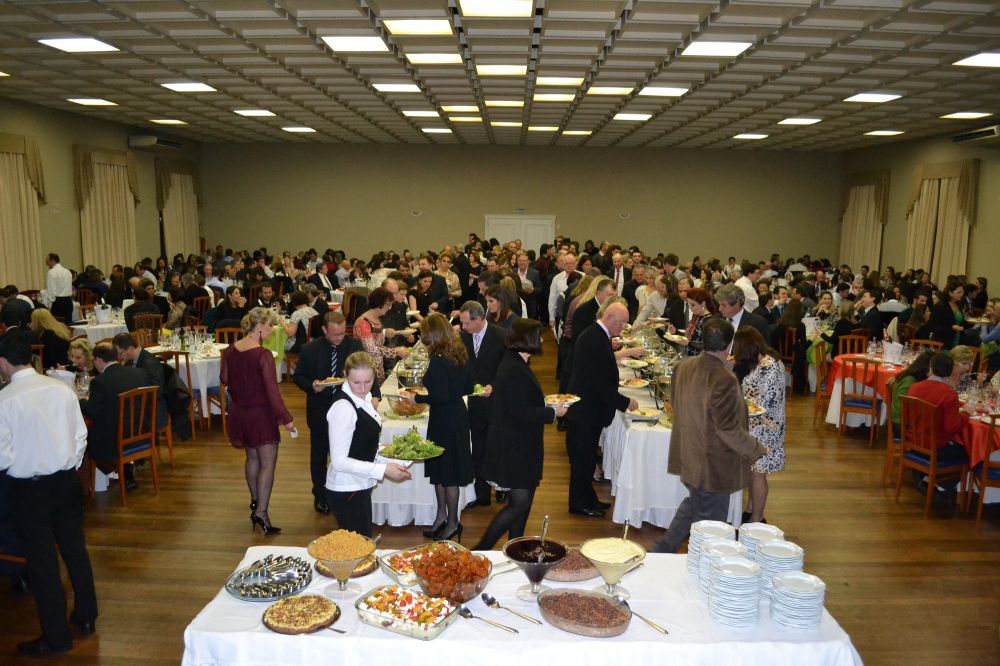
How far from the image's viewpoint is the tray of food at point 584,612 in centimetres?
262

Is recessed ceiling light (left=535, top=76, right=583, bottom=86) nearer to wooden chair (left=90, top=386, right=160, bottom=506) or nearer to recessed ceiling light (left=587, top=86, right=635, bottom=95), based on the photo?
recessed ceiling light (left=587, top=86, right=635, bottom=95)

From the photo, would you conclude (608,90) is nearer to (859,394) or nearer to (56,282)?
(859,394)

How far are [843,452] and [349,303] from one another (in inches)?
227

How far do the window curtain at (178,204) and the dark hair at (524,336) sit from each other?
16889 millimetres

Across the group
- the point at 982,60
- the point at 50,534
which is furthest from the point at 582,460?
the point at 982,60

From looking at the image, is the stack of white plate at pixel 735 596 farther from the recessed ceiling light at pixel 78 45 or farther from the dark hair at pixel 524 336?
the recessed ceiling light at pixel 78 45

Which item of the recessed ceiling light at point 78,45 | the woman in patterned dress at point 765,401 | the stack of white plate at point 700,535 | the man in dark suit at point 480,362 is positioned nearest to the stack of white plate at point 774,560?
the stack of white plate at point 700,535

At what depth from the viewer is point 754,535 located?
10.2 ft

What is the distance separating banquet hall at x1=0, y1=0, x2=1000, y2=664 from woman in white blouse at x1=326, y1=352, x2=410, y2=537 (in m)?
1.23

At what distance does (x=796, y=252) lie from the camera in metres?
21.6

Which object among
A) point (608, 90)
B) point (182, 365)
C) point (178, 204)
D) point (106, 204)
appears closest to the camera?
point (182, 365)

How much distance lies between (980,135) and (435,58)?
10.6m

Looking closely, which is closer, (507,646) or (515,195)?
(507,646)

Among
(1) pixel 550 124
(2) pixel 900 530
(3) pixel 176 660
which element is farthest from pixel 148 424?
(1) pixel 550 124
